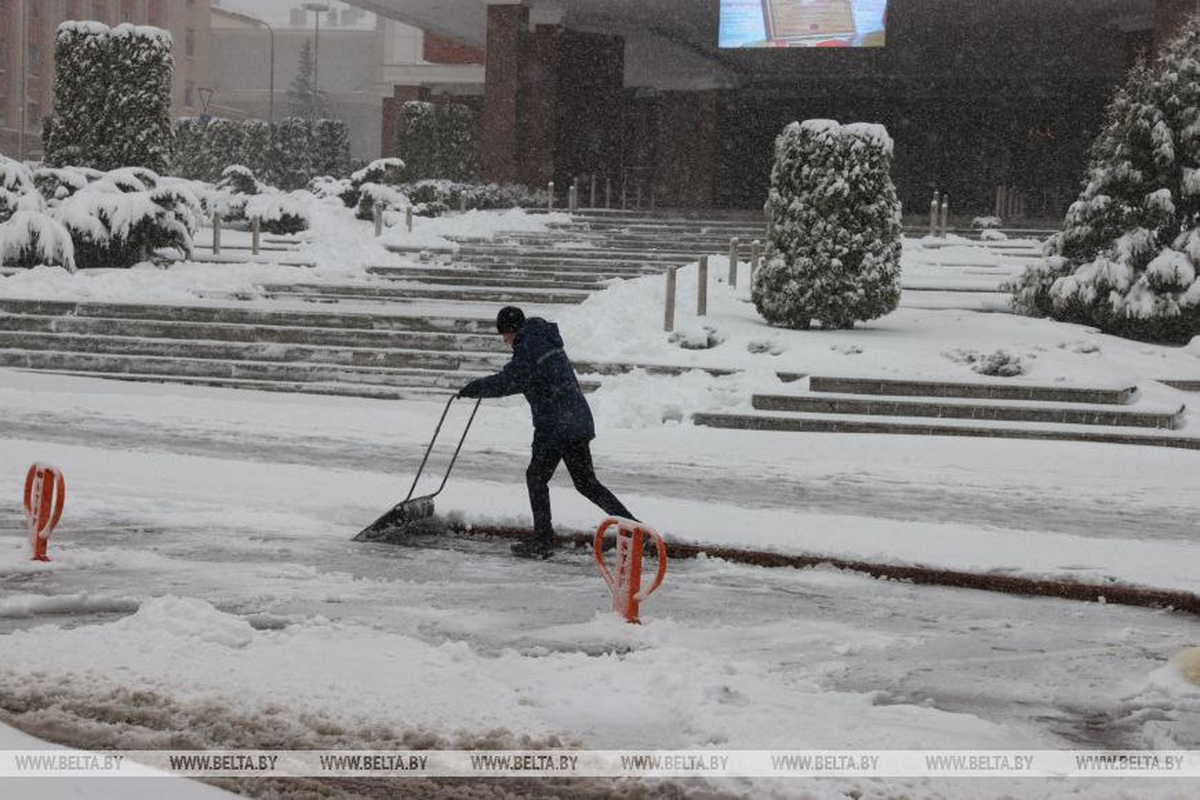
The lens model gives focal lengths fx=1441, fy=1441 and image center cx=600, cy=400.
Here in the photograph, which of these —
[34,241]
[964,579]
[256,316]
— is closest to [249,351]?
[256,316]

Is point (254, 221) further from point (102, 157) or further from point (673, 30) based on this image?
point (673, 30)

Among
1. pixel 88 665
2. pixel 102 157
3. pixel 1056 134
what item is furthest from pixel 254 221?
pixel 1056 134

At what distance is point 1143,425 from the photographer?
14.2 m

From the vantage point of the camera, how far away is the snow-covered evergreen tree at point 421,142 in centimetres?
3719

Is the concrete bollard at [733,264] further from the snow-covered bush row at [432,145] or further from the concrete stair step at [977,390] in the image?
the snow-covered bush row at [432,145]

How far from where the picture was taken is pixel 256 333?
17.9 m

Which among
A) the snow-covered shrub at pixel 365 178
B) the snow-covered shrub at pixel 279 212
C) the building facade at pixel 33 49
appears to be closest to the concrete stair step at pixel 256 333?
the snow-covered shrub at pixel 279 212

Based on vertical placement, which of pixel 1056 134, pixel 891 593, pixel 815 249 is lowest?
pixel 891 593

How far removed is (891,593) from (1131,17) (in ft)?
106

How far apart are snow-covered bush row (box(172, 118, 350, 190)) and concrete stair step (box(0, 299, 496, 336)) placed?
2783 cm

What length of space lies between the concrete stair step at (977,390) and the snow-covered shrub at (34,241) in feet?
37.9

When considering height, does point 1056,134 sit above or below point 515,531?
above

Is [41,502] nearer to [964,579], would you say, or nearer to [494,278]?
[964,579]

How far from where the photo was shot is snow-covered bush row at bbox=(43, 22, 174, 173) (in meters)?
25.3
